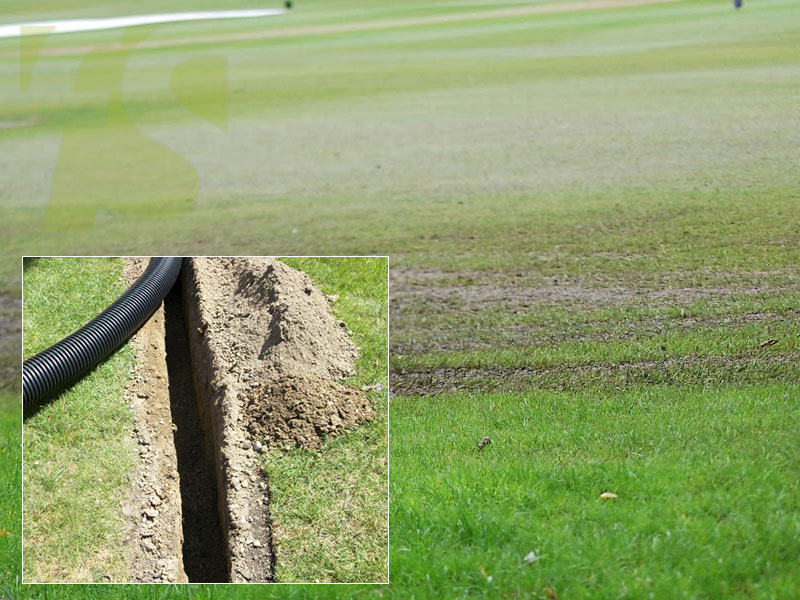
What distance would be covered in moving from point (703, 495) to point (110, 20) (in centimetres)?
1071

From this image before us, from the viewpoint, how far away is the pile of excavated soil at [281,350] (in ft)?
13.2

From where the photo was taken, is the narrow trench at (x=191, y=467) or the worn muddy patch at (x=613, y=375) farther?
the worn muddy patch at (x=613, y=375)

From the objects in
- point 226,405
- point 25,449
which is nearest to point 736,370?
point 226,405

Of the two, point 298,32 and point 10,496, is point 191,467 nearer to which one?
point 10,496

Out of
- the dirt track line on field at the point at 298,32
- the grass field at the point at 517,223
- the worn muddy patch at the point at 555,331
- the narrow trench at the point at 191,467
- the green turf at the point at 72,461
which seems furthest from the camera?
the dirt track line on field at the point at 298,32

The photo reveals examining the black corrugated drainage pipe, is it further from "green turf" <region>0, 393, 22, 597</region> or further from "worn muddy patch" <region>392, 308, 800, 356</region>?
"worn muddy patch" <region>392, 308, 800, 356</region>

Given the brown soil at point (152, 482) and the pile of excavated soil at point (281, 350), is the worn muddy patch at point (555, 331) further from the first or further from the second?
the brown soil at point (152, 482)

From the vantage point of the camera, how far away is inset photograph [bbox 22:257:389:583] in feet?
12.9

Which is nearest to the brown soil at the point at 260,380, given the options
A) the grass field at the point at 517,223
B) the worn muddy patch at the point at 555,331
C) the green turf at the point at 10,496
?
the grass field at the point at 517,223

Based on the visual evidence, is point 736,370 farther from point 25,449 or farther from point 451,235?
point 25,449

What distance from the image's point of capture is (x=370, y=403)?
4094mm

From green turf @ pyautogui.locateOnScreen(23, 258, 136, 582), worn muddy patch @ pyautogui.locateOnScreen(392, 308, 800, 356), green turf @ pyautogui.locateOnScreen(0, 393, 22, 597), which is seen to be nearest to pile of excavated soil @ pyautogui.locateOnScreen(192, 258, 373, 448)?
green turf @ pyautogui.locateOnScreen(23, 258, 136, 582)

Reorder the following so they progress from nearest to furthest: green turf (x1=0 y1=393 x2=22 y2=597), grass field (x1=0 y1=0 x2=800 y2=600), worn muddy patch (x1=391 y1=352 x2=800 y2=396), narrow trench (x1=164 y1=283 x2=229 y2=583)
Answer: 1. narrow trench (x1=164 y1=283 x2=229 y2=583)
2. grass field (x1=0 y1=0 x2=800 y2=600)
3. green turf (x1=0 y1=393 x2=22 y2=597)
4. worn muddy patch (x1=391 y1=352 x2=800 y2=396)

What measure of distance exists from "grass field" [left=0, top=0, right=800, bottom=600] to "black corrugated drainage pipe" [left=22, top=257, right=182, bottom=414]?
1234 mm
